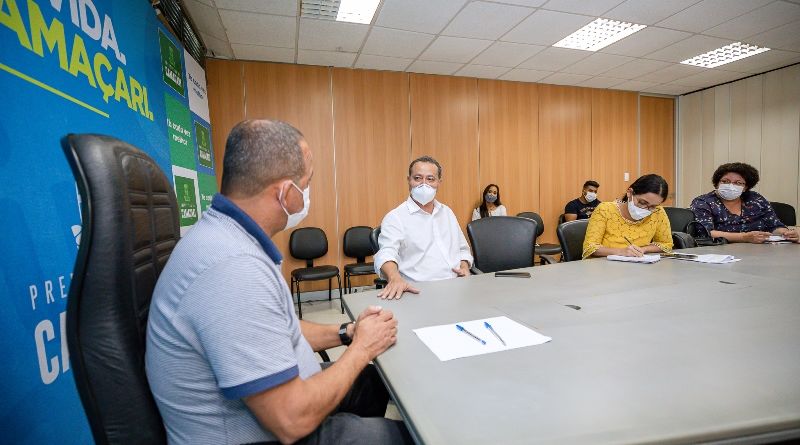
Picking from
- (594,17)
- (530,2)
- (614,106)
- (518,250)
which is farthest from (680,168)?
(518,250)

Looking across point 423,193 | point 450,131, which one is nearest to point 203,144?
point 423,193

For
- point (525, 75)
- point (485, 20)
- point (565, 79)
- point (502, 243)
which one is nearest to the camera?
point (502, 243)

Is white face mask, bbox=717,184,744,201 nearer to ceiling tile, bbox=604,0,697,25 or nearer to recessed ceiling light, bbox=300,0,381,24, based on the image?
ceiling tile, bbox=604,0,697,25

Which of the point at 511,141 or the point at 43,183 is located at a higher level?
the point at 511,141

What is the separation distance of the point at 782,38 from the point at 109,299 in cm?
658

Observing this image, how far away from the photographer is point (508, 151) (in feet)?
18.1

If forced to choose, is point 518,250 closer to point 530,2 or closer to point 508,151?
point 530,2

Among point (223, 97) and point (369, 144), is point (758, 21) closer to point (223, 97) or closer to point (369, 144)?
point (369, 144)

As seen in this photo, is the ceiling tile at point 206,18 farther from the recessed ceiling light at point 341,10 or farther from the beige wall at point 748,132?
the beige wall at point 748,132

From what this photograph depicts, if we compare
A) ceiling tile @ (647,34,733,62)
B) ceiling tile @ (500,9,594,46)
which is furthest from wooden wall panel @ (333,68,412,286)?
ceiling tile @ (647,34,733,62)

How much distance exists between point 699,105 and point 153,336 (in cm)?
829

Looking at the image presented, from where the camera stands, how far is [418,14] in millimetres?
3373

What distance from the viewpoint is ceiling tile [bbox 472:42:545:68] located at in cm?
418

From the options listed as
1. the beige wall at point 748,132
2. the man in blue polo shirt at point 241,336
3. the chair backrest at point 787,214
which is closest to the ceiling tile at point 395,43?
the man in blue polo shirt at point 241,336
